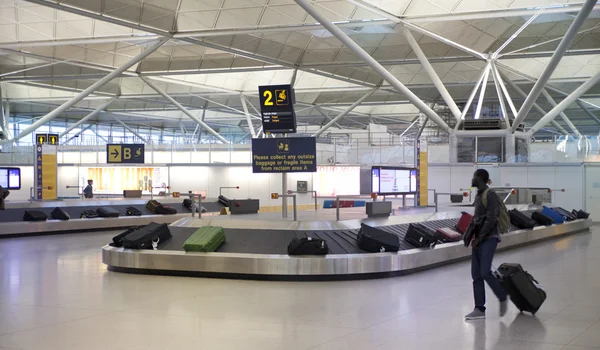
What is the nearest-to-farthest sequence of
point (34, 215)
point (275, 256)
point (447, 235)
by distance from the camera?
point (275, 256) < point (447, 235) < point (34, 215)

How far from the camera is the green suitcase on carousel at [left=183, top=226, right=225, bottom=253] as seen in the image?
39.3 feet

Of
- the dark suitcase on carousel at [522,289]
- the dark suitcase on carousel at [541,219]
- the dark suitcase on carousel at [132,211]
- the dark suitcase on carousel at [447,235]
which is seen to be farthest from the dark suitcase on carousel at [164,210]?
the dark suitcase on carousel at [522,289]

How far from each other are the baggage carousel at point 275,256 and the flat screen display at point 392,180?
2.58m

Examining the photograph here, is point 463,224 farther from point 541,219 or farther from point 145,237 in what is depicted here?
point 145,237

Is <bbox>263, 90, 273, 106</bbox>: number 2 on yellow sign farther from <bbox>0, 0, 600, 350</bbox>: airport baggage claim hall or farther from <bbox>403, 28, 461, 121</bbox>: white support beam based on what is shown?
<bbox>403, 28, 461, 121</bbox>: white support beam

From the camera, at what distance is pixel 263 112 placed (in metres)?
14.9

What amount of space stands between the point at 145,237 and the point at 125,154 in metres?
22.7

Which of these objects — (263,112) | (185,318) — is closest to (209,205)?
(263,112)

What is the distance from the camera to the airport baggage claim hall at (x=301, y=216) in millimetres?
7891

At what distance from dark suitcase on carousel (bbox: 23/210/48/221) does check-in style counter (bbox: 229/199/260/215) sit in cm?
719

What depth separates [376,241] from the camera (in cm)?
1181

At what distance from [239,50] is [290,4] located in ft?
26.2

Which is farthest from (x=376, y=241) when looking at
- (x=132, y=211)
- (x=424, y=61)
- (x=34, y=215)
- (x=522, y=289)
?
(x=424, y=61)

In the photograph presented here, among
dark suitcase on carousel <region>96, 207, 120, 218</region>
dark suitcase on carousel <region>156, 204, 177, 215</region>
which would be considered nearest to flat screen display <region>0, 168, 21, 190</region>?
dark suitcase on carousel <region>96, 207, 120, 218</region>
